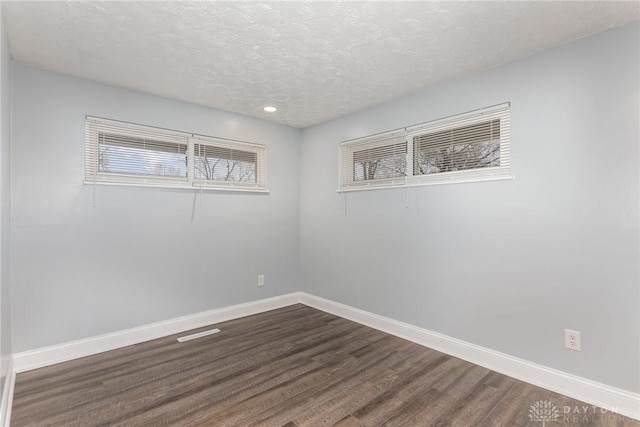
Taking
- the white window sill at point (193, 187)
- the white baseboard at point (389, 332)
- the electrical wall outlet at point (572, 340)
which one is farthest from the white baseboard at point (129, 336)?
the electrical wall outlet at point (572, 340)

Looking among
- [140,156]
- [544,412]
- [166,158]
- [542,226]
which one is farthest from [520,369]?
[140,156]

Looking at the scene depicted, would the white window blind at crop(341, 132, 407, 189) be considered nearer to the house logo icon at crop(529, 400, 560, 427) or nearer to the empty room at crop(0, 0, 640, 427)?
the empty room at crop(0, 0, 640, 427)

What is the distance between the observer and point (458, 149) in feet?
9.27

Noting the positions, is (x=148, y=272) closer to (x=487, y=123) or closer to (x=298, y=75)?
(x=298, y=75)

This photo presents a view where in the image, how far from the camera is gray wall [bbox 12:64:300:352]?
2.52 meters

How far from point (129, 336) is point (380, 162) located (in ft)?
10.1

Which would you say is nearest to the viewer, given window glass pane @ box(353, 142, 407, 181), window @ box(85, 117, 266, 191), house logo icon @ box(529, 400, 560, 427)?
house logo icon @ box(529, 400, 560, 427)

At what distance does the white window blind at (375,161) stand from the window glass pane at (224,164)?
116cm

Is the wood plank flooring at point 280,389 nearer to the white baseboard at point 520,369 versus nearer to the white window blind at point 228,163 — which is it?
the white baseboard at point 520,369

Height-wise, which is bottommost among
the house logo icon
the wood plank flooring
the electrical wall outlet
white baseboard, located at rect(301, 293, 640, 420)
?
the house logo icon

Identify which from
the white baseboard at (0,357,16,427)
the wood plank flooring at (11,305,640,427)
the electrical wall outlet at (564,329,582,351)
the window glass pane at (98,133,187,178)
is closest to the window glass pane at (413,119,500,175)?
the electrical wall outlet at (564,329,582,351)

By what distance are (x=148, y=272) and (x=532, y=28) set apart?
3712mm

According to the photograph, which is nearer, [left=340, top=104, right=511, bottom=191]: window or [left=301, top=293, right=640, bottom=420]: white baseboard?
[left=301, top=293, right=640, bottom=420]: white baseboard

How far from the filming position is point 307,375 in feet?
8.00
